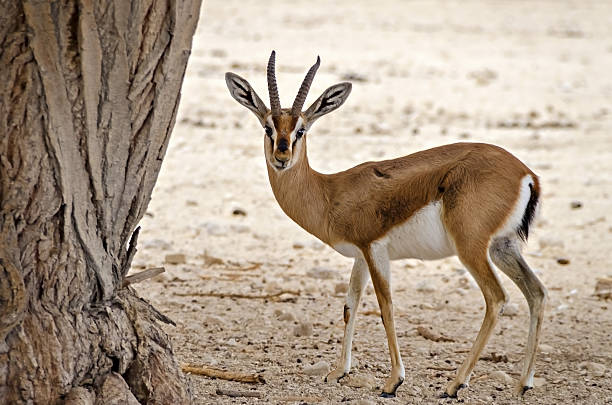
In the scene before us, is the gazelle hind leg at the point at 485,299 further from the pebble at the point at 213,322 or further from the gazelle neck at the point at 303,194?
the pebble at the point at 213,322

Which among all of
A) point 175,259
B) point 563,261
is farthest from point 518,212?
point 175,259

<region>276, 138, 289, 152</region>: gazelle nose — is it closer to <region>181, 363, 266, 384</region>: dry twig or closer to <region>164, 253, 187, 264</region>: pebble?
<region>181, 363, 266, 384</region>: dry twig

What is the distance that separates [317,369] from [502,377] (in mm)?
1041

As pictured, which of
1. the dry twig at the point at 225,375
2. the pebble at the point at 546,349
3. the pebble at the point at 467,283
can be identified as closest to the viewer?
the dry twig at the point at 225,375

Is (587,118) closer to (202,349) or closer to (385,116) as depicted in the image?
(385,116)

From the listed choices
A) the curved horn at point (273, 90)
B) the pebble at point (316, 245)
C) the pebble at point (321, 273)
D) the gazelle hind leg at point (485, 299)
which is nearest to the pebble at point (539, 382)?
the gazelle hind leg at point (485, 299)

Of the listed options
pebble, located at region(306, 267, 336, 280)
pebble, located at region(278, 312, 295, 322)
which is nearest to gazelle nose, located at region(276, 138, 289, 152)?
pebble, located at region(278, 312, 295, 322)

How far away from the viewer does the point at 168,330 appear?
6066mm

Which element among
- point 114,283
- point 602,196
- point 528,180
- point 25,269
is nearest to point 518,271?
point 528,180

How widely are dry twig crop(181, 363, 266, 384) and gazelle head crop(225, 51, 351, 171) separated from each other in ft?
3.77

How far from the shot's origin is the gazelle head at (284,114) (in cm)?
533

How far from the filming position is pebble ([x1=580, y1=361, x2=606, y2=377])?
5578 millimetres

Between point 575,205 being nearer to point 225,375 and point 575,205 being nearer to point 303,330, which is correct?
point 303,330

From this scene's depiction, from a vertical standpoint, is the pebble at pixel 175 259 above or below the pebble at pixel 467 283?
below
